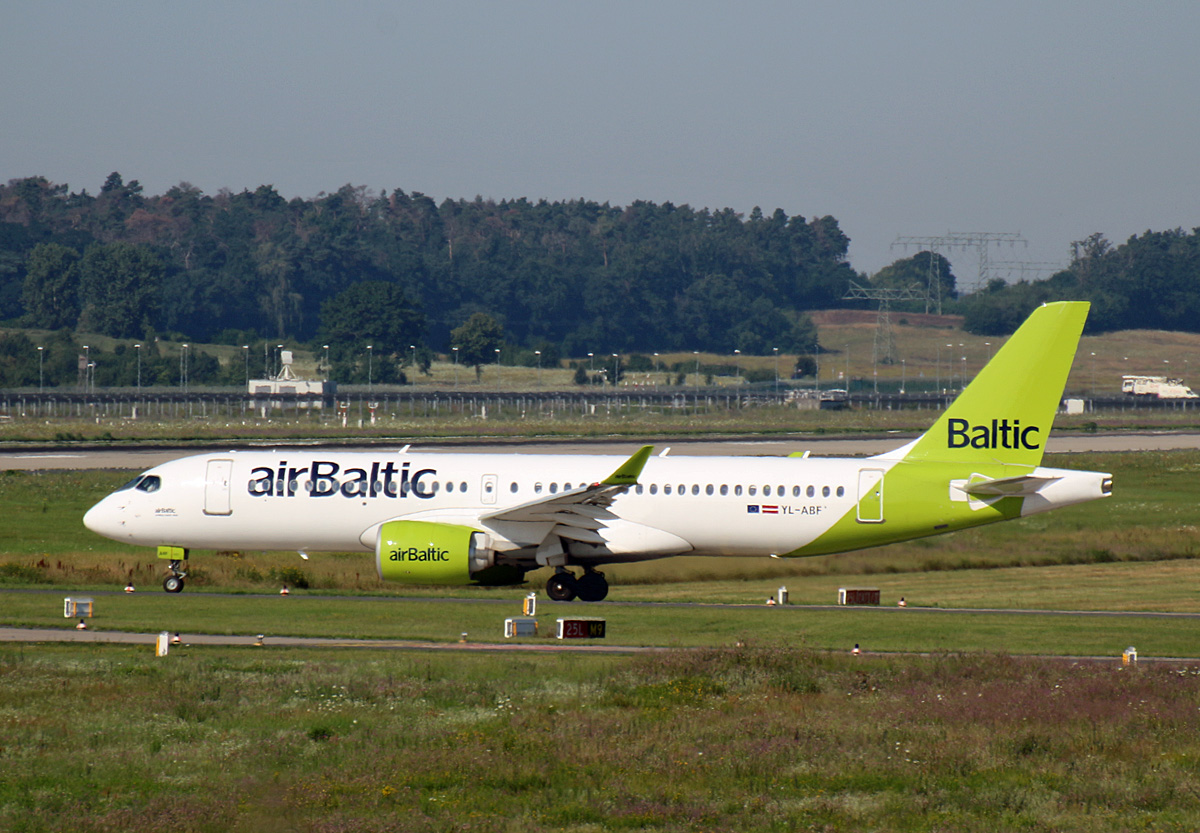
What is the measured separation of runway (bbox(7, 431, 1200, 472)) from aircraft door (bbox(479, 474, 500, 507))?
1501 inches

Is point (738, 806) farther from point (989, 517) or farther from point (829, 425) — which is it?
point (829, 425)

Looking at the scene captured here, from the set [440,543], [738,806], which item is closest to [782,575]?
[440,543]

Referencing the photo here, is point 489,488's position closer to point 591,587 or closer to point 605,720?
point 591,587

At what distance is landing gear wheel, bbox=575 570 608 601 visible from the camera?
33.0 metres

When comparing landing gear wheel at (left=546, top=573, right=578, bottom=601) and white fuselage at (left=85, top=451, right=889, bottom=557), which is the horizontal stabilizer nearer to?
white fuselage at (left=85, top=451, right=889, bottom=557)

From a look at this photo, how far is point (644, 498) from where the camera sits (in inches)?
1284

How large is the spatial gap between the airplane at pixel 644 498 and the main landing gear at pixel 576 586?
2.2 inches

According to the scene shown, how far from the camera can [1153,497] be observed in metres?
62.4

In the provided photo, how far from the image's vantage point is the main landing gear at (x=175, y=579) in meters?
33.3

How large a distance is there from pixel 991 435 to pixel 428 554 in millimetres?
13881

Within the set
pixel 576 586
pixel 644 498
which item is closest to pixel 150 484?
pixel 576 586

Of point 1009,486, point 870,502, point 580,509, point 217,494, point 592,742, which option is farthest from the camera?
point 217,494

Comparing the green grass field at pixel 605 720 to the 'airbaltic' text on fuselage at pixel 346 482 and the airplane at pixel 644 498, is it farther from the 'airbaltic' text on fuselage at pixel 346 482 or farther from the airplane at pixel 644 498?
the 'airbaltic' text on fuselage at pixel 346 482

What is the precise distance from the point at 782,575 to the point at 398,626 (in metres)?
15.2
